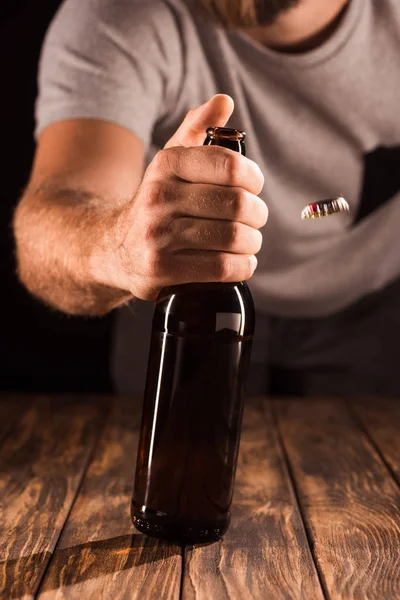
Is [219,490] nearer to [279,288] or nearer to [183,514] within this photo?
[183,514]

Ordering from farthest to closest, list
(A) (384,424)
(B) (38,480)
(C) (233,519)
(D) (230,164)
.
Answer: (A) (384,424) → (B) (38,480) → (C) (233,519) → (D) (230,164)

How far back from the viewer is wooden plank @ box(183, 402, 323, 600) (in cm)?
81

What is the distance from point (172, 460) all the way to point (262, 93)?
103cm

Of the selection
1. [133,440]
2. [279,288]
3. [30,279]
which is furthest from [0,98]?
[133,440]

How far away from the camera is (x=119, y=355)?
1927 millimetres

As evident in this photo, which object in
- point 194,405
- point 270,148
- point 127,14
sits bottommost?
point 194,405

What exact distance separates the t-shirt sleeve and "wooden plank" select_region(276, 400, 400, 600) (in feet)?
2.22

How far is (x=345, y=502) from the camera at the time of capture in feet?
3.58

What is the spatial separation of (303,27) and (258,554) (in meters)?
1.16

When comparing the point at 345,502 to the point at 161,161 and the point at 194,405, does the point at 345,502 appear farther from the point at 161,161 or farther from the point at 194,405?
the point at 161,161

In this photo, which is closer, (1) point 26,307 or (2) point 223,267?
(2) point 223,267

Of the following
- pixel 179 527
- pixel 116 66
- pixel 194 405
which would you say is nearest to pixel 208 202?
pixel 194 405

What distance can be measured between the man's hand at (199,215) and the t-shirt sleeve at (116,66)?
67 centimetres

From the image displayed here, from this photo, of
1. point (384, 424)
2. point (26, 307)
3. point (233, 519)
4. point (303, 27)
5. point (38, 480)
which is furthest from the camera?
point (26, 307)
